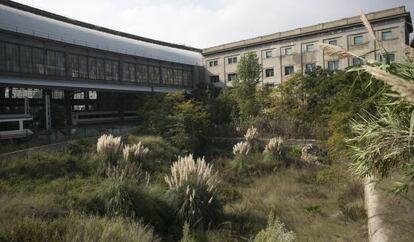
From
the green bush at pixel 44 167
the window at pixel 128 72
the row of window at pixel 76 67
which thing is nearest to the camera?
the green bush at pixel 44 167

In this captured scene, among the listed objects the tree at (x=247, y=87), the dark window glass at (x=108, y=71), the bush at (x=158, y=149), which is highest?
the dark window glass at (x=108, y=71)

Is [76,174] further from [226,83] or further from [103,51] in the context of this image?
[226,83]

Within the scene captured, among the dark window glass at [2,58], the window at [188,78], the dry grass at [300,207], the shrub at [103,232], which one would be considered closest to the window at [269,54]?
the window at [188,78]

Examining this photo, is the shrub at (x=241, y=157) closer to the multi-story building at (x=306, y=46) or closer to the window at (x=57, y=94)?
the multi-story building at (x=306, y=46)

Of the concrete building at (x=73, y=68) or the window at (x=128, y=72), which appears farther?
the window at (x=128, y=72)

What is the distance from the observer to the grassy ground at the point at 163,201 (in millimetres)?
8398

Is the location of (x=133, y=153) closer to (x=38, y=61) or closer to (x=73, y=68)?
(x=38, y=61)

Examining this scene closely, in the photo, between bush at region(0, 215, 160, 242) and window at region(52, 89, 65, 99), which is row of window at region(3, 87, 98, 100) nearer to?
window at region(52, 89, 65, 99)

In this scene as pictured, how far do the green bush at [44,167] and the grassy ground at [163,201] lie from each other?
0.04 metres

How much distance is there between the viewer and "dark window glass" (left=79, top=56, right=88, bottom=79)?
144 ft

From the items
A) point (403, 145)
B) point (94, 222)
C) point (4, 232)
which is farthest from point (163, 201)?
point (403, 145)

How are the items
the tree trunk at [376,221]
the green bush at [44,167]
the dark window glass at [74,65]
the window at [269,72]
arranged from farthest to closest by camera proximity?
the window at [269,72] → the dark window glass at [74,65] → the green bush at [44,167] → the tree trunk at [376,221]

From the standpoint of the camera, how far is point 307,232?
10.0 metres

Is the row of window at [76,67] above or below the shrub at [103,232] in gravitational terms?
above
